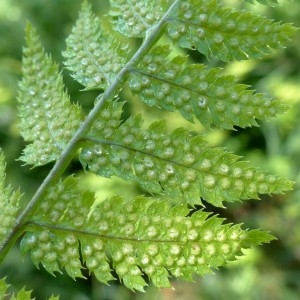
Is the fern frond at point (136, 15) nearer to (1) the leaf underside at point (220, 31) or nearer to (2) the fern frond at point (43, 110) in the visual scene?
(1) the leaf underside at point (220, 31)

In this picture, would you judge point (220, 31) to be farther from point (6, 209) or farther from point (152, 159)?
point (6, 209)

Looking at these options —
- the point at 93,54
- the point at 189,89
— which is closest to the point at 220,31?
the point at 189,89

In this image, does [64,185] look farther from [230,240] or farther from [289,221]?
[289,221]

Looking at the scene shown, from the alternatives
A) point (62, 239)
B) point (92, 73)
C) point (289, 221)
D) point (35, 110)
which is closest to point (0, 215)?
point (62, 239)

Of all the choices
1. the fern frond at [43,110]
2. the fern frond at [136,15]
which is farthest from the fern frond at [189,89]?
the fern frond at [43,110]

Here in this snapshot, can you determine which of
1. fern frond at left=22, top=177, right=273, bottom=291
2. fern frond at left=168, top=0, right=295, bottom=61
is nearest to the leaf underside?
fern frond at left=168, top=0, right=295, bottom=61

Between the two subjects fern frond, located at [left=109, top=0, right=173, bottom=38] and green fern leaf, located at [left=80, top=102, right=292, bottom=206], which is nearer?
green fern leaf, located at [left=80, top=102, right=292, bottom=206]

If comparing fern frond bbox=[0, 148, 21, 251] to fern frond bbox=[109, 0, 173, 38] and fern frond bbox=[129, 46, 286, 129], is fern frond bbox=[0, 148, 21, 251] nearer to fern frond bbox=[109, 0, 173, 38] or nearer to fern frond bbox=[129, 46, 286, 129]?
fern frond bbox=[129, 46, 286, 129]
